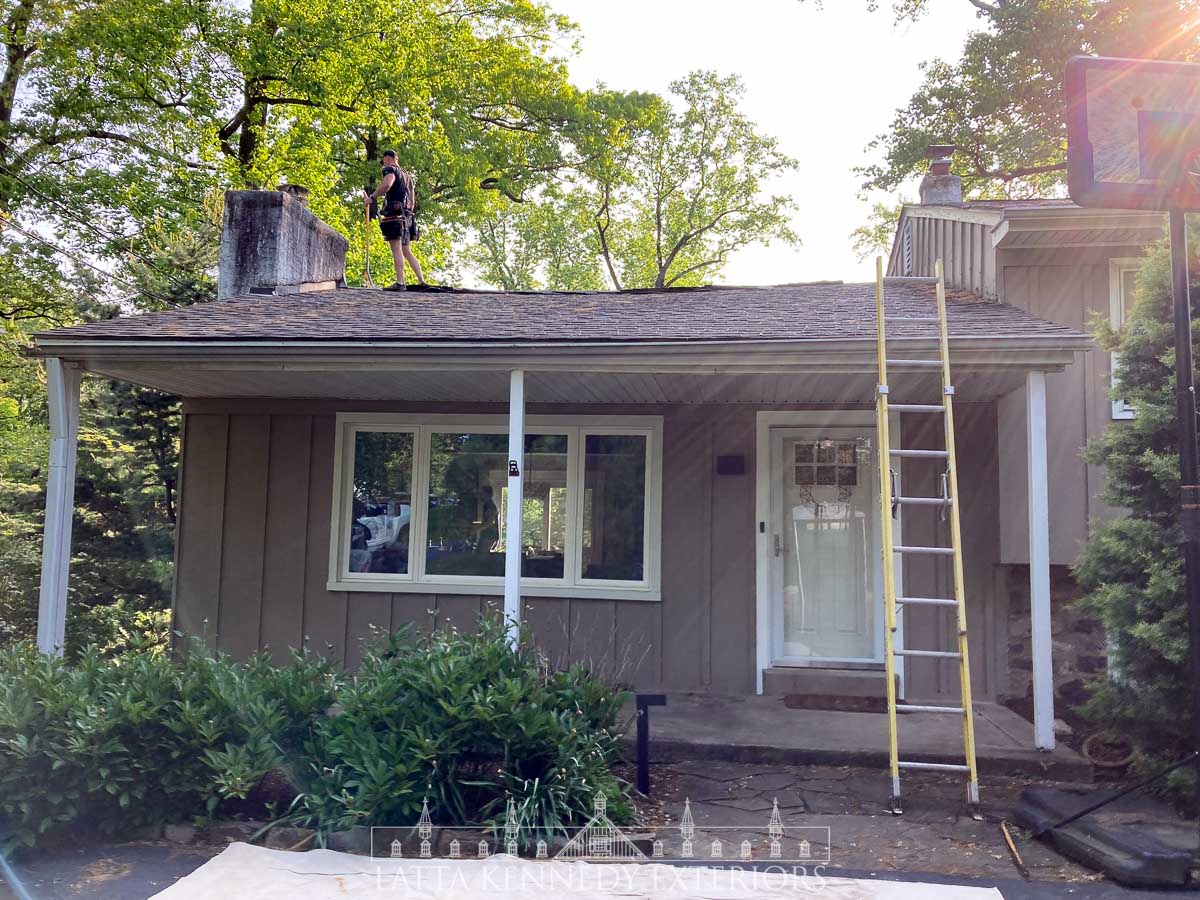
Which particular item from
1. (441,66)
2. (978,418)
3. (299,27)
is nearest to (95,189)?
(299,27)

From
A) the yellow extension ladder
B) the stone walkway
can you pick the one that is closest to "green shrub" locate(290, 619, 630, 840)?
the stone walkway

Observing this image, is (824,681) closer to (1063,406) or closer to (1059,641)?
(1059,641)

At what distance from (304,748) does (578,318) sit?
3518mm

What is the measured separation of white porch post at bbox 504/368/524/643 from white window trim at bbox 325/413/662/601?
1.50 metres

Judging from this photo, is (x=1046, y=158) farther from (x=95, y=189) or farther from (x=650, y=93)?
(x=95, y=189)

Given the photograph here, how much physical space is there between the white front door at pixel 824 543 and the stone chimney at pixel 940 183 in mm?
2876

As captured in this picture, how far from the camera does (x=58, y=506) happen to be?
5.98m

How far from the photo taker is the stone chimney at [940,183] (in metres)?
8.66

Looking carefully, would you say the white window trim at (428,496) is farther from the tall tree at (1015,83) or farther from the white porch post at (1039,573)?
the tall tree at (1015,83)

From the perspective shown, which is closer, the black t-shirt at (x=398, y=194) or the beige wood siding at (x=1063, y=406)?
the beige wood siding at (x=1063, y=406)

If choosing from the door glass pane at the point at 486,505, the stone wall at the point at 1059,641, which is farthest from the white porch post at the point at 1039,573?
the door glass pane at the point at 486,505

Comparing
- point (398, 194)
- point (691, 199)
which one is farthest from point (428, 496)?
point (691, 199)

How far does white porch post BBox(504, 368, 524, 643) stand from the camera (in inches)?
225

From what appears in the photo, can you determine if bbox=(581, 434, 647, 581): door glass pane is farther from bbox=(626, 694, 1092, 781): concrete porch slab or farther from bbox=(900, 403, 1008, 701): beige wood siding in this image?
bbox=(900, 403, 1008, 701): beige wood siding
